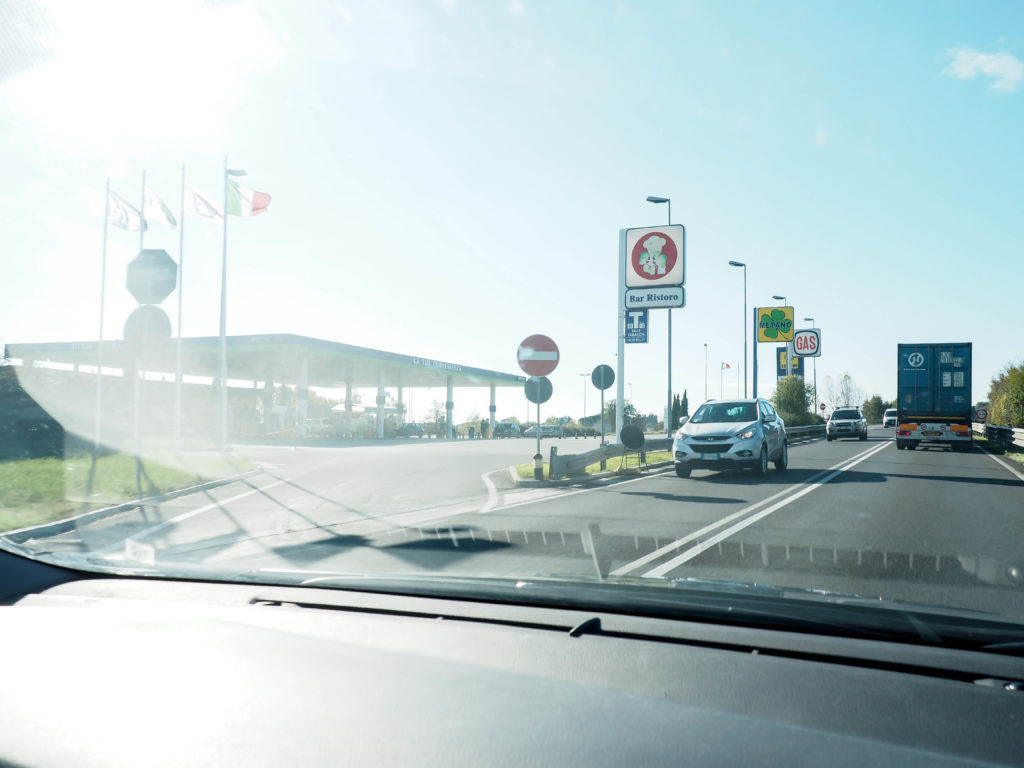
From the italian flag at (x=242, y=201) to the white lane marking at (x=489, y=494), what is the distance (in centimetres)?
1307

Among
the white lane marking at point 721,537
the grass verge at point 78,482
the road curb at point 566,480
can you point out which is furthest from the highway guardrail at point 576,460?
the grass verge at point 78,482

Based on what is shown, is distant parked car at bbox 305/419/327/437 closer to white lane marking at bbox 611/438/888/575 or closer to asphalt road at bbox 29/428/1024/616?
asphalt road at bbox 29/428/1024/616

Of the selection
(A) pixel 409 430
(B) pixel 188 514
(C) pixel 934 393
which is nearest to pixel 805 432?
(C) pixel 934 393

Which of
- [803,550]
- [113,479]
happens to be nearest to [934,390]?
[803,550]

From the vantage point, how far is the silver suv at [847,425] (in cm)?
4197

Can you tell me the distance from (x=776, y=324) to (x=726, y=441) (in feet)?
141

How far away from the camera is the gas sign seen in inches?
2628

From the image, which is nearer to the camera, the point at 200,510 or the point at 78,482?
the point at 200,510

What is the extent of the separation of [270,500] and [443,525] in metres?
5.40

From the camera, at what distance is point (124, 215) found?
23391 mm

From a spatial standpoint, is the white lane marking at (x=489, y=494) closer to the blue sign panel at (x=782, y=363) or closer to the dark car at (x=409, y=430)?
the dark car at (x=409, y=430)

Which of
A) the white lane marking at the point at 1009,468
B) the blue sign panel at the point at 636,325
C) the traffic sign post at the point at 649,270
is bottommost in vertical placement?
the white lane marking at the point at 1009,468

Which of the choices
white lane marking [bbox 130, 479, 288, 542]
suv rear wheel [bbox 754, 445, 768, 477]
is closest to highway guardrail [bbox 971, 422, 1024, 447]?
suv rear wheel [bbox 754, 445, 768, 477]

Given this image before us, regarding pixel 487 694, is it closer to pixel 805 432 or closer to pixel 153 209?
pixel 153 209
